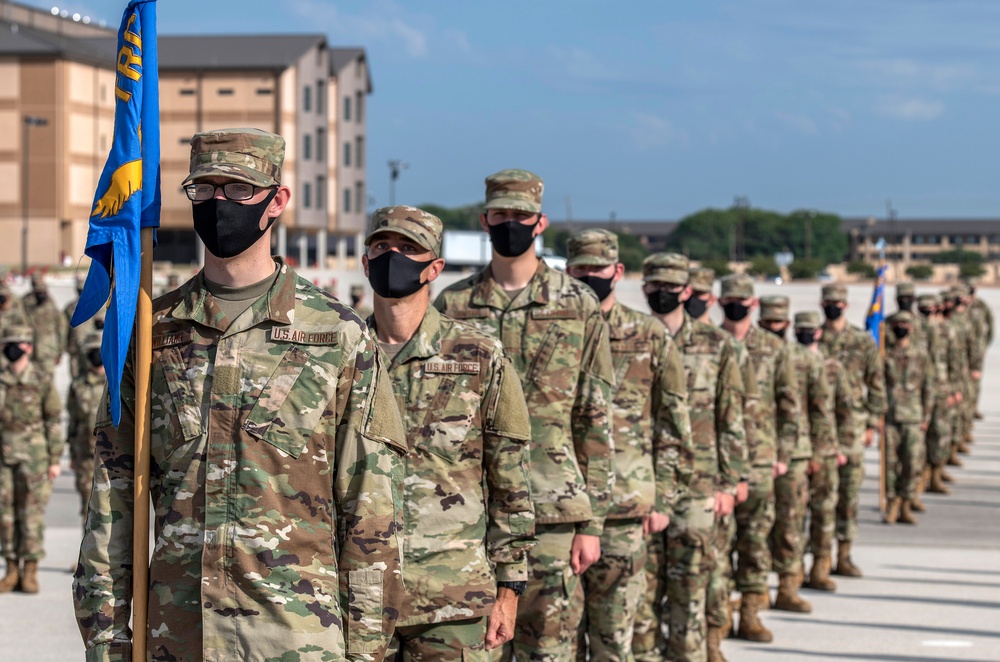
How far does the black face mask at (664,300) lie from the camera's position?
9.19 meters

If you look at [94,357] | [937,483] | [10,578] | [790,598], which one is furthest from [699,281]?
[937,483]

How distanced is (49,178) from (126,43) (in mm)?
77555

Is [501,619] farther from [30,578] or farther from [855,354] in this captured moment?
[855,354]

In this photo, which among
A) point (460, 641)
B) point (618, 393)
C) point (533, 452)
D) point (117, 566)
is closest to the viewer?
point (117, 566)

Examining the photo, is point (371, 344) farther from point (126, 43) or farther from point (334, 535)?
point (126, 43)

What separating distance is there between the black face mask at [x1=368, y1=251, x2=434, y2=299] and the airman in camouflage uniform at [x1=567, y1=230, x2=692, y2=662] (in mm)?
2240

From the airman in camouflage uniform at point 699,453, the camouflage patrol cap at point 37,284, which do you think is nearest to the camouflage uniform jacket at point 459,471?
the airman in camouflage uniform at point 699,453

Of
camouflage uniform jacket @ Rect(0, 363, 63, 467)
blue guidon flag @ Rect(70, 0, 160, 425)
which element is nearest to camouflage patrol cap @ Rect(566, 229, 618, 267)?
blue guidon flag @ Rect(70, 0, 160, 425)

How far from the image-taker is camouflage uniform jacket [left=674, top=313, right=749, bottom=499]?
9.31 m

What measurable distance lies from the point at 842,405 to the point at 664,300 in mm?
4944

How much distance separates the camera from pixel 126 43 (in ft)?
14.7

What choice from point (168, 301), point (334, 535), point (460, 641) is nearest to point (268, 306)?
point (168, 301)

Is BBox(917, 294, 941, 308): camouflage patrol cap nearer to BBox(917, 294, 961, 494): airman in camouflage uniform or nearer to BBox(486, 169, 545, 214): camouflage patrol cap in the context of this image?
BBox(917, 294, 961, 494): airman in camouflage uniform

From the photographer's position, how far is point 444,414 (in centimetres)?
567
